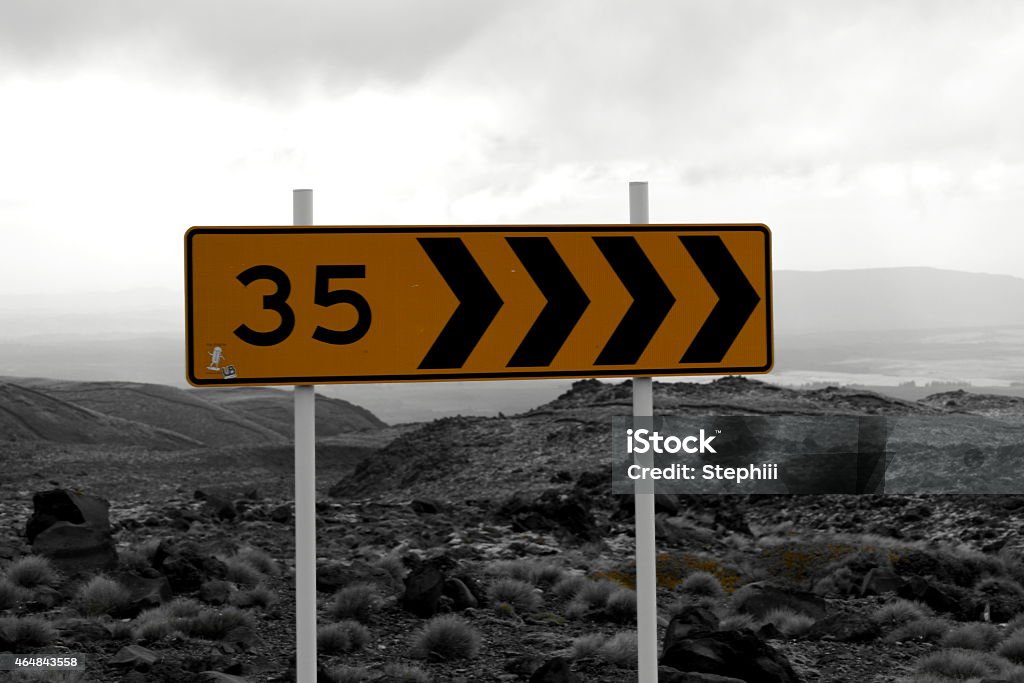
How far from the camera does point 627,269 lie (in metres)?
4.89

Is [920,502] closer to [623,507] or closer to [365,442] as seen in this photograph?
[623,507]

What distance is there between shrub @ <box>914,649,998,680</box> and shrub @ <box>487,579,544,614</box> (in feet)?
13.4

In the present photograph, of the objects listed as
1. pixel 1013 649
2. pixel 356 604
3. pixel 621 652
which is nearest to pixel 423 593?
pixel 356 604

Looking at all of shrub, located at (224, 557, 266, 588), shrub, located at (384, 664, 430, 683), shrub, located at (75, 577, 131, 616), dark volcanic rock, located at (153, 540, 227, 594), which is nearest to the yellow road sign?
shrub, located at (384, 664, 430, 683)

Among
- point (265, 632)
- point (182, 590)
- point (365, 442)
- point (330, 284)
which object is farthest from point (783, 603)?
point (365, 442)

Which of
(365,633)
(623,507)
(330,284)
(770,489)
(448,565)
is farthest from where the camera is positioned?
(770,489)

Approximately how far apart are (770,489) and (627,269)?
15933mm

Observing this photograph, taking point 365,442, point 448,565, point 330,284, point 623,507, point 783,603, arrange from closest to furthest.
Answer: point 330,284
point 783,603
point 448,565
point 623,507
point 365,442

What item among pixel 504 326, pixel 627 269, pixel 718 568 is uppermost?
pixel 627 269

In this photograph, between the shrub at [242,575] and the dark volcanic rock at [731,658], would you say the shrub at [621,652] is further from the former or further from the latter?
the shrub at [242,575]

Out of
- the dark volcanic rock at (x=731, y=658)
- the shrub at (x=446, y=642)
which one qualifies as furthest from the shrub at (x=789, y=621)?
the shrub at (x=446, y=642)

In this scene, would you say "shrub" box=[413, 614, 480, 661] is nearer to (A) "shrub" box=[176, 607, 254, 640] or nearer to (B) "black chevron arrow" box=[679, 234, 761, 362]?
(A) "shrub" box=[176, 607, 254, 640]

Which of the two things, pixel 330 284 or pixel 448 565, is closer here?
pixel 330 284

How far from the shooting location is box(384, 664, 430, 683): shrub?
7809mm
